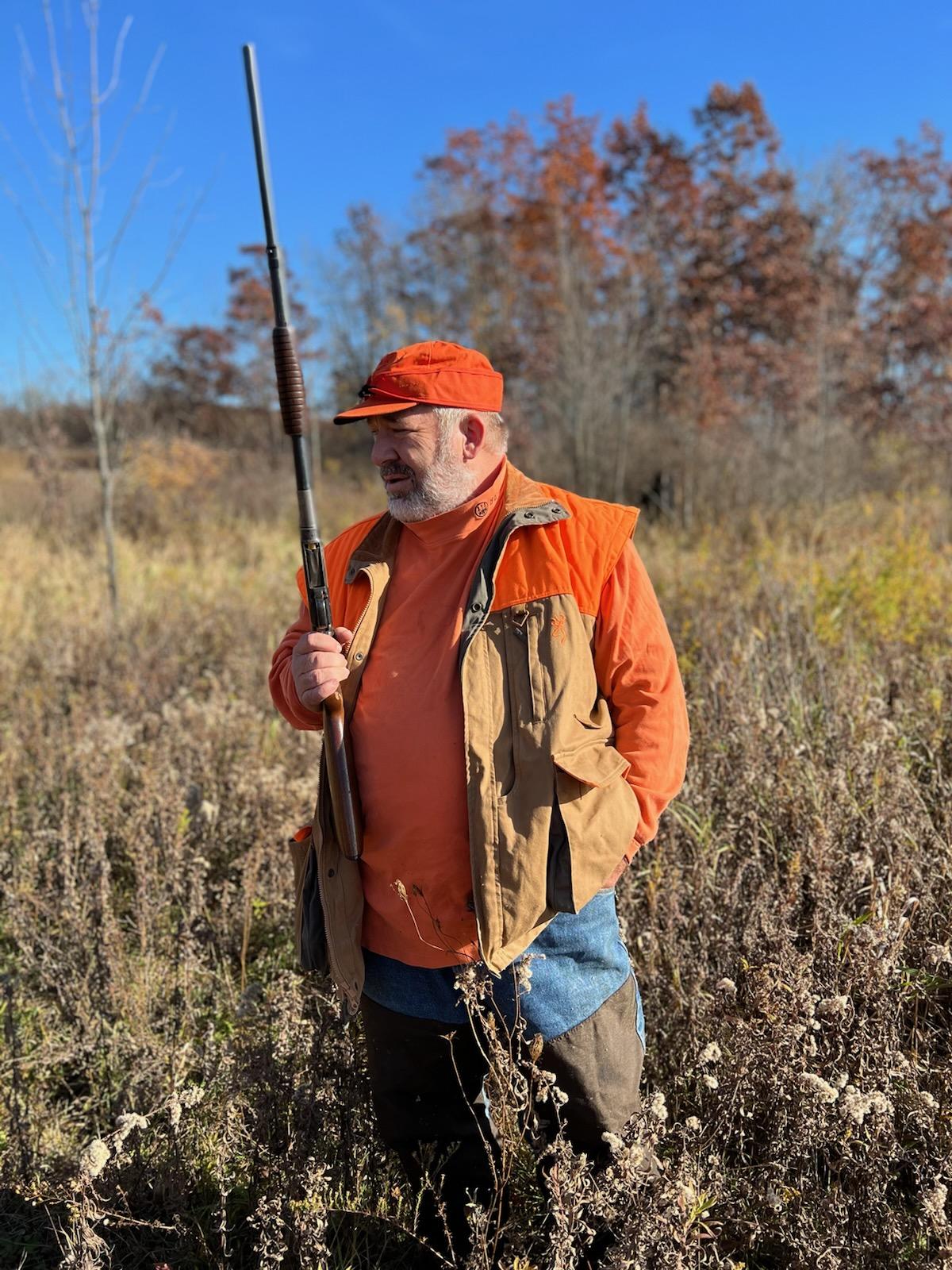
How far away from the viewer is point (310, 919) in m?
2.12

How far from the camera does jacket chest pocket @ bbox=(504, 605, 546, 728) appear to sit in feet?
5.87

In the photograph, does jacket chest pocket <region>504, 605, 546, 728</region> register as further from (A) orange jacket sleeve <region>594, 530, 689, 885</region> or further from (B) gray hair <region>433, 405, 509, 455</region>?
(B) gray hair <region>433, 405, 509, 455</region>

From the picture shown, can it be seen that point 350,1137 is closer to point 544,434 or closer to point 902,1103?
point 902,1103

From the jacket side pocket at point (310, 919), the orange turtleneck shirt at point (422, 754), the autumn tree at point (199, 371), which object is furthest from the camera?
the autumn tree at point (199, 371)

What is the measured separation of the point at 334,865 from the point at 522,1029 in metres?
0.53

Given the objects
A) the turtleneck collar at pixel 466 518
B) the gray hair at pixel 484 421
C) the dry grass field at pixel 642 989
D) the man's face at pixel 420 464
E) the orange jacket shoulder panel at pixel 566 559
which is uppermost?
→ the gray hair at pixel 484 421

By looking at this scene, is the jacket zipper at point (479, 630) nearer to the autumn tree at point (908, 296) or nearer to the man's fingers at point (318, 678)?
the man's fingers at point (318, 678)

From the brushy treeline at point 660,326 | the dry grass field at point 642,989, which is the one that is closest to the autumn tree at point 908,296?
the brushy treeline at point 660,326

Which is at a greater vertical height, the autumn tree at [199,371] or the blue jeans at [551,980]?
the autumn tree at [199,371]

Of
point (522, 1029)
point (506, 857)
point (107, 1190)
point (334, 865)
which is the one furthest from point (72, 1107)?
point (506, 857)

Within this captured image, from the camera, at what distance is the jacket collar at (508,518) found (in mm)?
1888

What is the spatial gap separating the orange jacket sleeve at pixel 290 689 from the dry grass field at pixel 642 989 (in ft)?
2.83

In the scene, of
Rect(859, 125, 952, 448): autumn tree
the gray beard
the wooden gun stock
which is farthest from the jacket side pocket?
Rect(859, 125, 952, 448): autumn tree

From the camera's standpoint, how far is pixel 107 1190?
2176 mm
